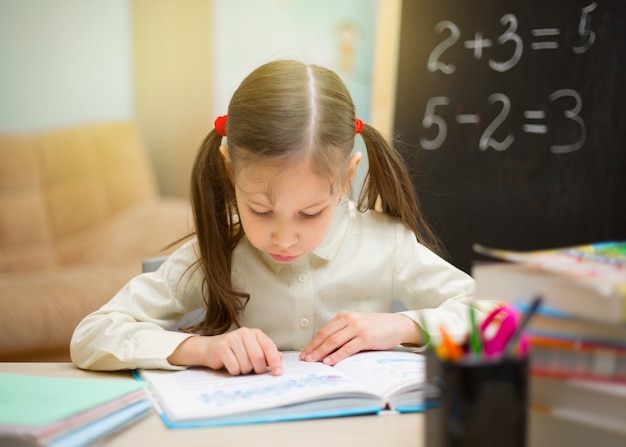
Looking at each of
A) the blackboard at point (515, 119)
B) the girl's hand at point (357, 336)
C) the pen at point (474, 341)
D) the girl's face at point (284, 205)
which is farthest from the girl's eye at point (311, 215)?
the blackboard at point (515, 119)

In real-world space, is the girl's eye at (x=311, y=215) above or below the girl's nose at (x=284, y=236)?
above

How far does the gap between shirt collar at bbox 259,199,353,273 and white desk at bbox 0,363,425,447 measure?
1.63ft

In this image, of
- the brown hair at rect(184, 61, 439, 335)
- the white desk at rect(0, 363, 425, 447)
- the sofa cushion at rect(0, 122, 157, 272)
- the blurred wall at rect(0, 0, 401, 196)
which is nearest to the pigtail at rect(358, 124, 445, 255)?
the brown hair at rect(184, 61, 439, 335)

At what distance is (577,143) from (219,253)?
1239 mm

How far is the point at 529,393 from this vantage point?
26.9 inches

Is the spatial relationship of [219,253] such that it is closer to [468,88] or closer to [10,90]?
[468,88]

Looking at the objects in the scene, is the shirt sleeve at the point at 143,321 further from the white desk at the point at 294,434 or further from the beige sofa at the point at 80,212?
the beige sofa at the point at 80,212

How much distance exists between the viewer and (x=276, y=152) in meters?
1.11

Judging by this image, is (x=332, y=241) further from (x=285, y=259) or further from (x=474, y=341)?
(x=474, y=341)

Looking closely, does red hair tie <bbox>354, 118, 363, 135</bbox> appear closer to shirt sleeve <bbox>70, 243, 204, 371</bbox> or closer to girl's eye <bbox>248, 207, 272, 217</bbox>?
girl's eye <bbox>248, 207, 272, 217</bbox>

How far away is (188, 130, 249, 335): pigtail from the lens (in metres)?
1.27

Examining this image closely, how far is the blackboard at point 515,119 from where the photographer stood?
2.05m

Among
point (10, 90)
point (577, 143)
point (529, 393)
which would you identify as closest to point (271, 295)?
point (529, 393)

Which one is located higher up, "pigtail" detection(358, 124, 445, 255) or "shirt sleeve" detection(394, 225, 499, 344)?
"pigtail" detection(358, 124, 445, 255)
